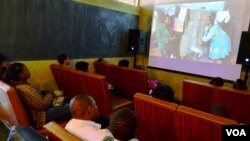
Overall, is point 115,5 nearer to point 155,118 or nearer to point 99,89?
point 99,89

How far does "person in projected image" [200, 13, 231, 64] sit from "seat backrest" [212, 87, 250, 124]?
1794 mm

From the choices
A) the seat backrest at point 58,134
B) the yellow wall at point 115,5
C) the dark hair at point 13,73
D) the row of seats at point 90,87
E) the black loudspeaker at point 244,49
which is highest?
the yellow wall at point 115,5

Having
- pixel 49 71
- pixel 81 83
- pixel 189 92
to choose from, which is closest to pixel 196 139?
pixel 189 92

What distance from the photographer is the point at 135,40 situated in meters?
5.14

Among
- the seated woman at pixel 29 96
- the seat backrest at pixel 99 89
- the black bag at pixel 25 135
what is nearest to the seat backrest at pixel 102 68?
the seat backrest at pixel 99 89

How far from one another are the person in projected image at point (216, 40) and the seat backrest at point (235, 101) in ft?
5.89

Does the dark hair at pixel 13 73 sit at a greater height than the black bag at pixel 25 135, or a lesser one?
greater

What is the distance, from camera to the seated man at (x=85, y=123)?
126 centimetres

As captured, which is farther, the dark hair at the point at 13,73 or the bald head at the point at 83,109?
the dark hair at the point at 13,73

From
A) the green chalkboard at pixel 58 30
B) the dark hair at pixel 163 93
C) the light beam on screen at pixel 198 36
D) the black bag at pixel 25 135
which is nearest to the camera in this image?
the black bag at pixel 25 135

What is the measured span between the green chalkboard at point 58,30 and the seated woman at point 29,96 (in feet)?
4.16

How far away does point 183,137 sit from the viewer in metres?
1.65

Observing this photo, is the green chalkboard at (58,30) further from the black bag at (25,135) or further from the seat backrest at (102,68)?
the black bag at (25,135)

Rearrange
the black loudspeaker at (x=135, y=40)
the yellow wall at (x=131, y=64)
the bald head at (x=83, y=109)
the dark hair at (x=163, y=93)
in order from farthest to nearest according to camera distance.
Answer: the black loudspeaker at (x=135, y=40) → the yellow wall at (x=131, y=64) → the dark hair at (x=163, y=93) → the bald head at (x=83, y=109)
